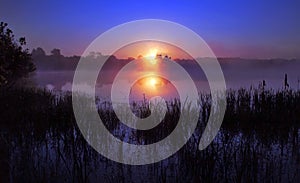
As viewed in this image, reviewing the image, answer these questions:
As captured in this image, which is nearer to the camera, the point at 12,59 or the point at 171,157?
the point at 171,157

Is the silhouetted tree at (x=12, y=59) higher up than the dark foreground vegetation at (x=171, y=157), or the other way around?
the silhouetted tree at (x=12, y=59)

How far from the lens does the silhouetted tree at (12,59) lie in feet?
42.2

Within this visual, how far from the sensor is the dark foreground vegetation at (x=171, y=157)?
493cm

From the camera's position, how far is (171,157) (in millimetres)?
6098

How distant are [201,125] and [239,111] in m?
3.43

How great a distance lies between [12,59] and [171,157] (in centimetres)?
1156

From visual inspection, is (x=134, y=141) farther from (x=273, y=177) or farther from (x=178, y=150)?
(x=273, y=177)

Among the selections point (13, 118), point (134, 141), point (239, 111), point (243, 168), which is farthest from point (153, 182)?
point (239, 111)

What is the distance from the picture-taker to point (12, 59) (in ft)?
49.7

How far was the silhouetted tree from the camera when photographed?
12.9 meters

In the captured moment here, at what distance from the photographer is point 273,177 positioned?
4.93m

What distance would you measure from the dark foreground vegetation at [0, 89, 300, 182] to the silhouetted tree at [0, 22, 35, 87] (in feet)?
10.7

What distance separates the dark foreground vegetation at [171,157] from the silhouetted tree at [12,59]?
129 inches

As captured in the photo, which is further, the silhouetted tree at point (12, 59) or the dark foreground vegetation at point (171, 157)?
the silhouetted tree at point (12, 59)
